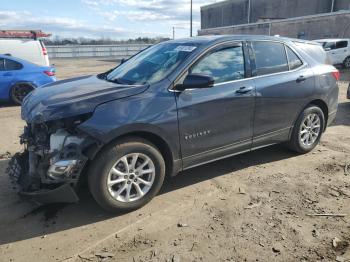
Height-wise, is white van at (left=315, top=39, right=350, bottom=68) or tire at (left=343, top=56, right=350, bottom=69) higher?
white van at (left=315, top=39, right=350, bottom=68)

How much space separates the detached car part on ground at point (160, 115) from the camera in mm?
3465

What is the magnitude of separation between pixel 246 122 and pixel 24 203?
2.81 meters

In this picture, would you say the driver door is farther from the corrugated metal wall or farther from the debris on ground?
the corrugated metal wall

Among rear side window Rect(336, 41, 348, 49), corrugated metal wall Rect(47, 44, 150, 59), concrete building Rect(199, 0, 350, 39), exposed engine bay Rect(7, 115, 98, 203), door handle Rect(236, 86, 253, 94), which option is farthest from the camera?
corrugated metal wall Rect(47, 44, 150, 59)

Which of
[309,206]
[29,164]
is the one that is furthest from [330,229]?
[29,164]

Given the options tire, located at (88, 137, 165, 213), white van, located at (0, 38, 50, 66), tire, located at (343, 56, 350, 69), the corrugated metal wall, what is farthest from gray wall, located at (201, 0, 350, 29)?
tire, located at (88, 137, 165, 213)

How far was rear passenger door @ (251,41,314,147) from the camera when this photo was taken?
4645 mm

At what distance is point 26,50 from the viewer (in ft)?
36.1

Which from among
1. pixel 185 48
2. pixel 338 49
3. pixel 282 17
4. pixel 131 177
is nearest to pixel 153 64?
pixel 185 48

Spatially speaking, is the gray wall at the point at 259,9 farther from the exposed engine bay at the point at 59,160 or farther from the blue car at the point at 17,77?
the exposed engine bay at the point at 59,160

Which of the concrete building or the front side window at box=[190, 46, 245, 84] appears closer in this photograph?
the front side window at box=[190, 46, 245, 84]

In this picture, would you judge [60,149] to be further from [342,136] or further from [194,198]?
[342,136]

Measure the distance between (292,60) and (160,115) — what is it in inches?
93.8

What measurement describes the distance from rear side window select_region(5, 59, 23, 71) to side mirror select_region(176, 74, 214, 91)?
764cm
